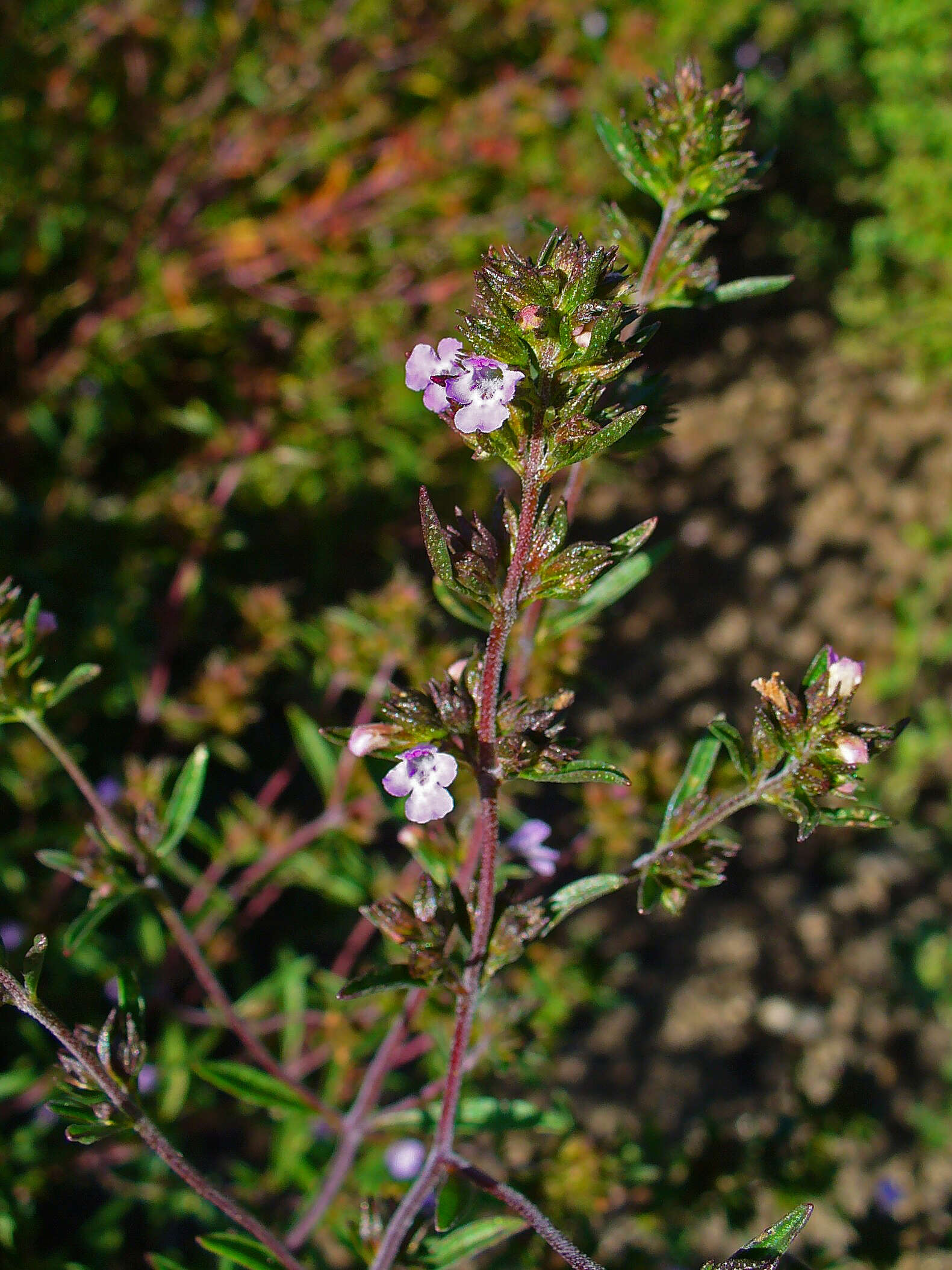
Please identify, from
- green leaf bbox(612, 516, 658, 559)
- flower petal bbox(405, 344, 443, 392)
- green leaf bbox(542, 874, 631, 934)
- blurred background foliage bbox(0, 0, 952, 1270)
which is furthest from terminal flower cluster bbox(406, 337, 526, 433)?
blurred background foliage bbox(0, 0, 952, 1270)

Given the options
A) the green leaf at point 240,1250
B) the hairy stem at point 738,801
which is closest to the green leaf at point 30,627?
the green leaf at point 240,1250

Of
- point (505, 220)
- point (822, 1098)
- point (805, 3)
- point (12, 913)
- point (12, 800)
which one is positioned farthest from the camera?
point (805, 3)

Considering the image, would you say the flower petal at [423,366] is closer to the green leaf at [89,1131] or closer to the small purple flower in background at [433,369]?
the small purple flower in background at [433,369]

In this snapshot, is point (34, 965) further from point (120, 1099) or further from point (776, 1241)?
point (776, 1241)

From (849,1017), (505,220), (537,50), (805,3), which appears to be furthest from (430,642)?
(805,3)

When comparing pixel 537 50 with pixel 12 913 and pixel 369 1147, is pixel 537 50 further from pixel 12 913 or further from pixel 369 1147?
pixel 369 1147

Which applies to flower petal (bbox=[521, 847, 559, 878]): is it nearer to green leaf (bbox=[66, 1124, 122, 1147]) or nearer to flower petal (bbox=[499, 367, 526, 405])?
green leaf (bbox=[66, 1124, 122, 1147])

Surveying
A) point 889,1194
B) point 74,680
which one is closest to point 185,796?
point 74,680

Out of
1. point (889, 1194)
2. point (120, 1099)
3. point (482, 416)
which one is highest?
point (482, 416)
